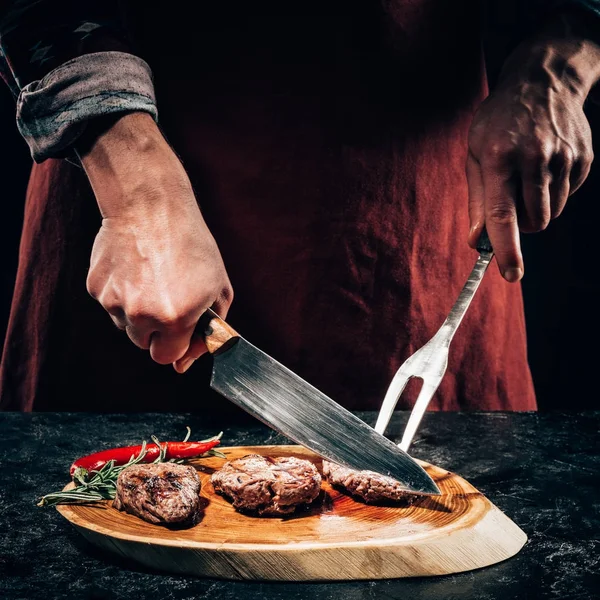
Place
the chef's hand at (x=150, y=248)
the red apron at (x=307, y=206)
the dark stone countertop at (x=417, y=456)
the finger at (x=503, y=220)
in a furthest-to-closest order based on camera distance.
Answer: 1. the red apron at (x=307, y=206)
2. the finger at (x=503, y=220)
3. the chef's hand at (x=150, y=248)
4. the dark stone countertop at (x=417, y=456)

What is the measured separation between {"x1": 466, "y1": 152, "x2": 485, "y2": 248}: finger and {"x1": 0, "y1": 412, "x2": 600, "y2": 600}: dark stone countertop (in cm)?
55

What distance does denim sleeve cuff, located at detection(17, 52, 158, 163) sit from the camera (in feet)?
5.32

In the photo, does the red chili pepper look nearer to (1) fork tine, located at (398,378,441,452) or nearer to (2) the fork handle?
(1) fork tine, located at (398,378,441,452)

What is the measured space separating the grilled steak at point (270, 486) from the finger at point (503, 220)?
0.71 metres

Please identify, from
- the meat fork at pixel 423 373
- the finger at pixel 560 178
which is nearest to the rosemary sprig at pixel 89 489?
the meat fork at pixel 423 373

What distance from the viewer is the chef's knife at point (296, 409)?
4.89ft

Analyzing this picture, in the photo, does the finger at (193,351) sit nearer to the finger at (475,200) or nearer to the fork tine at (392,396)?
the fork tine at (392,396)

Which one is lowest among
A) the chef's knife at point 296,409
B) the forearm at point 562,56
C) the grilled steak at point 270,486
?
the grilled steak at point 270,486

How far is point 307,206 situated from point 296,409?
37.5 inches

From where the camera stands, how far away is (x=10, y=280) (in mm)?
3611

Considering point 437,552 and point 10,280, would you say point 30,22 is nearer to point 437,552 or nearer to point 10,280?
point 437,552

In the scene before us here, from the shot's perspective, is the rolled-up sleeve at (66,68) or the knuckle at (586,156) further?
the knuckle at (586,156)

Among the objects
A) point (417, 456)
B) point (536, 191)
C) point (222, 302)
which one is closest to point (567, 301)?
point (536, 191)

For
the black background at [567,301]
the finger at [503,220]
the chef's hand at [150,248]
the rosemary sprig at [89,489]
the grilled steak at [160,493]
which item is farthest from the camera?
the black background at [567,301]
